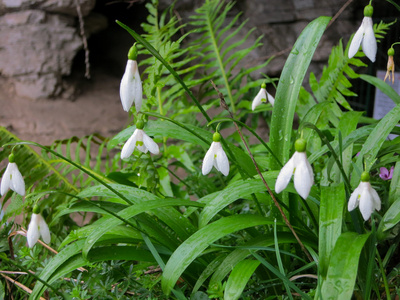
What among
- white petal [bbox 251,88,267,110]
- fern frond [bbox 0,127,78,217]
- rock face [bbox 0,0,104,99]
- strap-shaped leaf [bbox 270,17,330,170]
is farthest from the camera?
rock face [bbox 0,0,104,99]

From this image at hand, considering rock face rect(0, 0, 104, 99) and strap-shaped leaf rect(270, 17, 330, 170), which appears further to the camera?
rock face rect(0, 0, 104, 99)

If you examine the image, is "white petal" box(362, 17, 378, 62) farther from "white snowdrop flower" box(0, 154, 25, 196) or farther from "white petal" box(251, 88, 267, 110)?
"white snowdrop flower" box(0, 154, 25, 196)

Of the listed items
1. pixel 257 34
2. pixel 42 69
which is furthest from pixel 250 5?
pixel 42 69

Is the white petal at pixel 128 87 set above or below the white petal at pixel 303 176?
above

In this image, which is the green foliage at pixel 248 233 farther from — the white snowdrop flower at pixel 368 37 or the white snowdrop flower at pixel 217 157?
the white snowdrop flower at pixel 368 37

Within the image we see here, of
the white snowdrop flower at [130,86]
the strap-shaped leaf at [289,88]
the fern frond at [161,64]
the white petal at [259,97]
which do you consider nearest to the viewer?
the white snowdrop flower at [130,86]

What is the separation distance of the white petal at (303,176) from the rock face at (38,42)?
2.86 m

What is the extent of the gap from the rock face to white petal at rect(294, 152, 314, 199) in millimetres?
2862

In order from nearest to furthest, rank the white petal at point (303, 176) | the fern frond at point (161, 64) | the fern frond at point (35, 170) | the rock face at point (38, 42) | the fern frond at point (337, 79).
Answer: the white petal at point (303, 176)
the fern frond at point (161, 64)
the fern frond at point (35, 170)
the fern frond at point (337, 79)
the rock face at point (38, 42)

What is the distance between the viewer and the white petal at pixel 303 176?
899 mm

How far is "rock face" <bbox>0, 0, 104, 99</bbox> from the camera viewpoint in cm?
343

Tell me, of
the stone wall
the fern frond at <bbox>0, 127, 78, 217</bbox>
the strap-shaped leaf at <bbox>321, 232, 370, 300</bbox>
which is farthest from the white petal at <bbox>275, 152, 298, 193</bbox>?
the stone wall

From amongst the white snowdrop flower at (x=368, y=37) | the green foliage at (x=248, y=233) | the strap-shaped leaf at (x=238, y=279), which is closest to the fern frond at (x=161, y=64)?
the green foliage at (x=248, y=233)

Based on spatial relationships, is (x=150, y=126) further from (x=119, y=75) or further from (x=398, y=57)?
(x=119, y=75)
